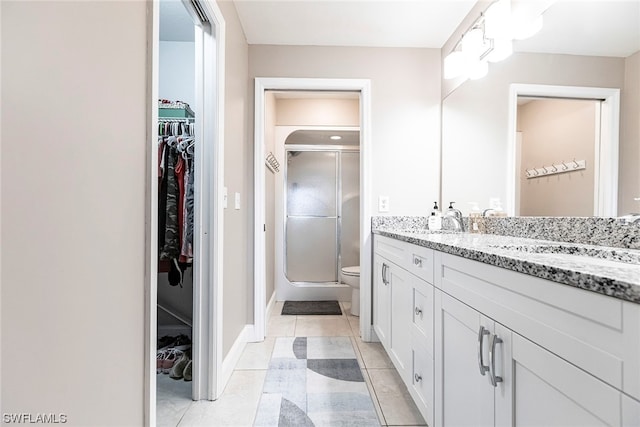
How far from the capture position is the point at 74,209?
2.28 feet

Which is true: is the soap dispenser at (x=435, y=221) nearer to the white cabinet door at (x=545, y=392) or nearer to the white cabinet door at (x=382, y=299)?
the white cabinet door at (x=382, y=299)

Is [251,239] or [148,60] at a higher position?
[148,60]

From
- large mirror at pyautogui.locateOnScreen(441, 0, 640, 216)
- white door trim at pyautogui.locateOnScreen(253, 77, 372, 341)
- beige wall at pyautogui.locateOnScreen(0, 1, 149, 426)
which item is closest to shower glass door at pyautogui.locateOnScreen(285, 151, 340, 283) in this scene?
white door trim at pyautogui.locateOnScreen(253, 77, 372, 341)

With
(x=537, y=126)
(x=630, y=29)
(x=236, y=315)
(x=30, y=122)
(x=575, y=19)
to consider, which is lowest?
(x=236, y=315)

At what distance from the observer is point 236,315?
210cm

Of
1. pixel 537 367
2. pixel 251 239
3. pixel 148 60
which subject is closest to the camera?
pixel 537 367

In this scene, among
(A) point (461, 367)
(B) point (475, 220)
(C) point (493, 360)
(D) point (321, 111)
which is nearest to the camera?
(C) point (493, 360)

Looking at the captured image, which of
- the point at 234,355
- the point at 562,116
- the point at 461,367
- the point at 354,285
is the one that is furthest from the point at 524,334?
the point at 354,285

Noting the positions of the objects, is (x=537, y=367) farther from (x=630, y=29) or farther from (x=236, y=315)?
(x=236, y=315)

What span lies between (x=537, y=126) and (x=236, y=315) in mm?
2043

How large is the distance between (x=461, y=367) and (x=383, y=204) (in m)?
1.55

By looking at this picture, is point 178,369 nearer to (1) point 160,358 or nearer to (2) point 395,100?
(1) point 160,358

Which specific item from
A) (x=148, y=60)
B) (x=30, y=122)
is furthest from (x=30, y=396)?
(x=148, y=60)

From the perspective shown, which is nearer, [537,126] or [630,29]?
[630,29]
